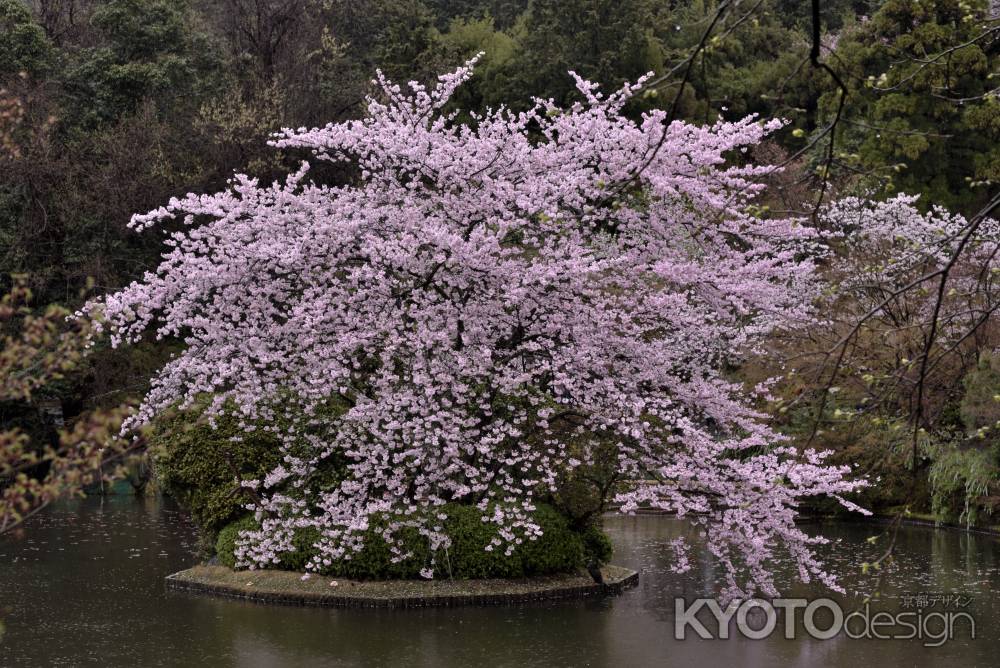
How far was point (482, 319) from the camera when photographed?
46.9ft

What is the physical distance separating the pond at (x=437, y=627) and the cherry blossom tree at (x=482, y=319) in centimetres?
109

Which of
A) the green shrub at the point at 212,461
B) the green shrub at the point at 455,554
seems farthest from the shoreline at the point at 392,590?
the green shrub at the point at 212,461

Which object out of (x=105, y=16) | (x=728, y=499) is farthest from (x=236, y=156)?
(x=728, y=499)

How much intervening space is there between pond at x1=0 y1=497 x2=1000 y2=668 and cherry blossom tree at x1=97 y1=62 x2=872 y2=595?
3.59ft

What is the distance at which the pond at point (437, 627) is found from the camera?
11734 millimetres

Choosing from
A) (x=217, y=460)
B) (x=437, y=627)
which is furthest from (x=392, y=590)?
(x=217, y=460)

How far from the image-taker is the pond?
462 inches

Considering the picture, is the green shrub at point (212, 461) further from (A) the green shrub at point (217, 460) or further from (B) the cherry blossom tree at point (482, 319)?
(B) the cherry blossom tree at point (482, 319)

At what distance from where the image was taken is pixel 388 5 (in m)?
41.9

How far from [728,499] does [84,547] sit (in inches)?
466

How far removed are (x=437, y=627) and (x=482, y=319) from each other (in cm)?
378

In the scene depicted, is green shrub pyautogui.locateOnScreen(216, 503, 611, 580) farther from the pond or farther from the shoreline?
the pond

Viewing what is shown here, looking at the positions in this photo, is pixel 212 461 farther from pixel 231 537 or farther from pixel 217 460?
pixel 231 537

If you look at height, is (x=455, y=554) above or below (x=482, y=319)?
below
